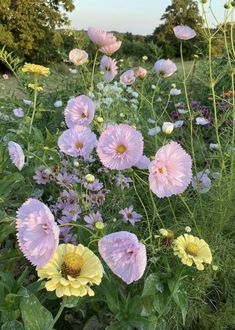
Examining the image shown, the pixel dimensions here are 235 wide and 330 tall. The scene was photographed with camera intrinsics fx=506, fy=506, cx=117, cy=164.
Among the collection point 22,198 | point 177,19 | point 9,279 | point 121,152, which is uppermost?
point 121,152

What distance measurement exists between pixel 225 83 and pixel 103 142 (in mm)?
3499

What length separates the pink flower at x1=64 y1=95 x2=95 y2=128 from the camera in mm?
1518

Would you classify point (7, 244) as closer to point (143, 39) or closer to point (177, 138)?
point (177, 138)

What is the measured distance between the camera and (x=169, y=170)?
125 cm

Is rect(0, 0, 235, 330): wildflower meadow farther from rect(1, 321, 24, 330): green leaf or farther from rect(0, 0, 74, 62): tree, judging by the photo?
rect(0, 0, 74, 62): tree

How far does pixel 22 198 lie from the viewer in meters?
1.90

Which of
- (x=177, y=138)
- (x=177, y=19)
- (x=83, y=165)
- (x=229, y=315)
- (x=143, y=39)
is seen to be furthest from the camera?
(x=143, y=39)

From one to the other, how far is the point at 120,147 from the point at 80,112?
0.31m

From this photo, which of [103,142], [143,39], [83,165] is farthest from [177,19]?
[103,142]

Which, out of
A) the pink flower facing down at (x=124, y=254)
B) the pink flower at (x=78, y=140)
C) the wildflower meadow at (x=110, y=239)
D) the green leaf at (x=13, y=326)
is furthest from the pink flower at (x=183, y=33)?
the green leaf at (x=13, y=326)

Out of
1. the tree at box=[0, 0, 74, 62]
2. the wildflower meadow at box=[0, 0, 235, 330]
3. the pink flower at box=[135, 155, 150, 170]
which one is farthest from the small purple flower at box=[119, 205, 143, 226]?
the tree at box=[0, 0, 74, 62]

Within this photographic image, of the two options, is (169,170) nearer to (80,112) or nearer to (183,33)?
(80,112)

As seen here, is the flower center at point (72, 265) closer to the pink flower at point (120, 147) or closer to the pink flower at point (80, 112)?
the pink flower at point (120, 147)

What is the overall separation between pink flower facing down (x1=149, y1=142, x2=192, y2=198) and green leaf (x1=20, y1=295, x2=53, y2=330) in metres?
0.39
